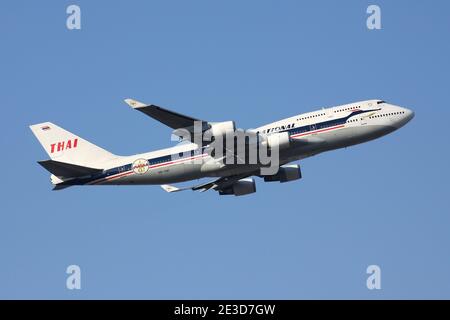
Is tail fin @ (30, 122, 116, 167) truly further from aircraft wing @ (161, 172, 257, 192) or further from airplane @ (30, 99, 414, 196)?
aircraft wing @ (161, 172, 257, 192)

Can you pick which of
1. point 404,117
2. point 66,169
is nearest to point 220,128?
point 66,169

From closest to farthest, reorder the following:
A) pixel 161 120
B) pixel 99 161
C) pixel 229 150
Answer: pixel 161 120 < pixel 229 150 < pixel 99 161

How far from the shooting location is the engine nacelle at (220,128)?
208 feet

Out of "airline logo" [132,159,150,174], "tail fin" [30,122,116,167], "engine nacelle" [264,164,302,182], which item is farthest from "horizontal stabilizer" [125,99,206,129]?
"engine nacelle" [264,164,302,182]

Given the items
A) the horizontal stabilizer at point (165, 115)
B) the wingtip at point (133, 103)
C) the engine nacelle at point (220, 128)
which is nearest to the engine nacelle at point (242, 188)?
the engine nacelle at point (220, 128)

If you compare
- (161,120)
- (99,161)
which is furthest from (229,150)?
(99,161)

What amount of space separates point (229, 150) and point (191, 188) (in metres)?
9.11

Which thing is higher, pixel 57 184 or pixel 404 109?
pixel 404 109

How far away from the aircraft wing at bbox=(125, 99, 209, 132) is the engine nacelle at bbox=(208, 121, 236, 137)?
49 cm

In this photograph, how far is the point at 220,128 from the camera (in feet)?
208

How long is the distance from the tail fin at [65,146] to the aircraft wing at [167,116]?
1090 cm

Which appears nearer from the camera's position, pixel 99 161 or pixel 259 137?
pixel 259 137

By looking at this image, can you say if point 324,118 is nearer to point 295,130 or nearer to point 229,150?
point 295,130

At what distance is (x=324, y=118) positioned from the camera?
6669cm
